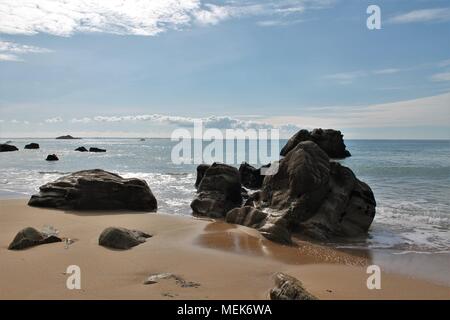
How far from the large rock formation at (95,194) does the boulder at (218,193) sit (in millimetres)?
1979

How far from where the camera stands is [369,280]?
26.2 ft

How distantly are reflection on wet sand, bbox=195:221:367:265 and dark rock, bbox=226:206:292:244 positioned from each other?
9.2 inches

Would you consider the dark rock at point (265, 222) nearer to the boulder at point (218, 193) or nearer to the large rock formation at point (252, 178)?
the boulder at point (218, 193)

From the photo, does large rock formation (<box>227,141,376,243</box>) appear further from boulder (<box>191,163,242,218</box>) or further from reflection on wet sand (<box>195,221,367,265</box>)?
boulder (<box>191,163,242,218</box>)

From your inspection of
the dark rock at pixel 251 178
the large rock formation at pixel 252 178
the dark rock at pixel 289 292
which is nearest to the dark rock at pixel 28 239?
the dark rock at pixel 289 292

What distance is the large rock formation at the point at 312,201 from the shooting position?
41.8ft

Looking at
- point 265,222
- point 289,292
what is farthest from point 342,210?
point 289,292

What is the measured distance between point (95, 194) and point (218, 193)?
4833mm

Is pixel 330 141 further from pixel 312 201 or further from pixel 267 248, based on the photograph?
pixel 267 248

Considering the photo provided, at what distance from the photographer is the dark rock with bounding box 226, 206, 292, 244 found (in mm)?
11102

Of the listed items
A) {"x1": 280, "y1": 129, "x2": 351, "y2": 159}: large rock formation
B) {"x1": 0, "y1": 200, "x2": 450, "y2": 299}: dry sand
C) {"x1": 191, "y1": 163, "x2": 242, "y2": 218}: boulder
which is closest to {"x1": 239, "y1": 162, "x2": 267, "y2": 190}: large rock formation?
{"x1": 191, "y1": 163, "x2": 242, "y2": 218}: boulder

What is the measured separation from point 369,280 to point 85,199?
10782mm

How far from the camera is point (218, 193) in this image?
55.6 ft
